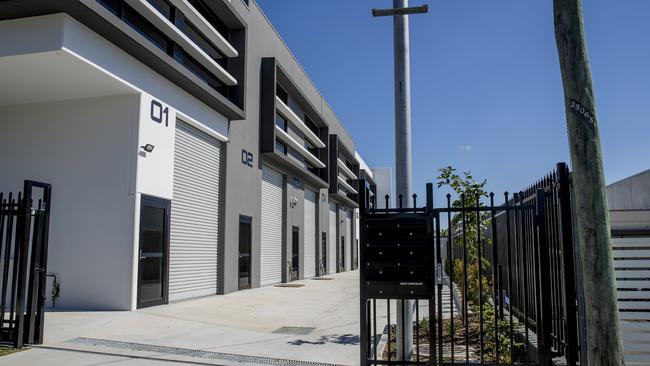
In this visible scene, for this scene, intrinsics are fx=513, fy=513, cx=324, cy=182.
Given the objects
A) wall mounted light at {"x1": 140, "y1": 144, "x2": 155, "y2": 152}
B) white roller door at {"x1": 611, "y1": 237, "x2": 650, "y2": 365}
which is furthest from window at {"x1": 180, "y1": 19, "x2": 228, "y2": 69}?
white roller door at {"x1": 611, "y1": 237, "x2": 650, "y2": 365}

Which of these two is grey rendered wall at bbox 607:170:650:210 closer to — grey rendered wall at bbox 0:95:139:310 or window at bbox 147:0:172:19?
grey rendered wall at bbox 0:95:139:310

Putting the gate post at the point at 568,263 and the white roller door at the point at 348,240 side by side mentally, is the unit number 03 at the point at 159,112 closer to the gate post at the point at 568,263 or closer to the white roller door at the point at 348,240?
the gate post at the point at 568,263

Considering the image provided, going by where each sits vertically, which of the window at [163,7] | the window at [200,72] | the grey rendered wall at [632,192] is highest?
the window at [163,7]

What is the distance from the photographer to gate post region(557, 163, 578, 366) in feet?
17.0

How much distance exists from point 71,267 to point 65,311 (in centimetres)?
106

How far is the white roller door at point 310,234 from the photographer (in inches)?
1105

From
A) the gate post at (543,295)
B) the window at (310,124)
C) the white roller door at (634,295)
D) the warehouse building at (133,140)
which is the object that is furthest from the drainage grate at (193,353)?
the window at (310,124)

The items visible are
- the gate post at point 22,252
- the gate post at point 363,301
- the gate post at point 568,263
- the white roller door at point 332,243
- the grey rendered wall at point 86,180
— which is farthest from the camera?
the white roller door at point 332,243

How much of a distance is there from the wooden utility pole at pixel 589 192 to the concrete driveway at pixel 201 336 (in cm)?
380

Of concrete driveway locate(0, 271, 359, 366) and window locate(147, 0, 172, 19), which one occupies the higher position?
window locate(147, 0, 172, 19)

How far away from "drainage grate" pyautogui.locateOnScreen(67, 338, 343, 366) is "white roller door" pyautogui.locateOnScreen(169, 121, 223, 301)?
5424 millimetres

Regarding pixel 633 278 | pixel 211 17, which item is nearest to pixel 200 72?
pixel 211 17

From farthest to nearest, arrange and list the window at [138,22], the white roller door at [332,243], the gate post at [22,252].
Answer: the white roller door at [332,243]
the window at [138,22]
the gate post at [22,252]

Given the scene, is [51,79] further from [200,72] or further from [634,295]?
[634,295]
